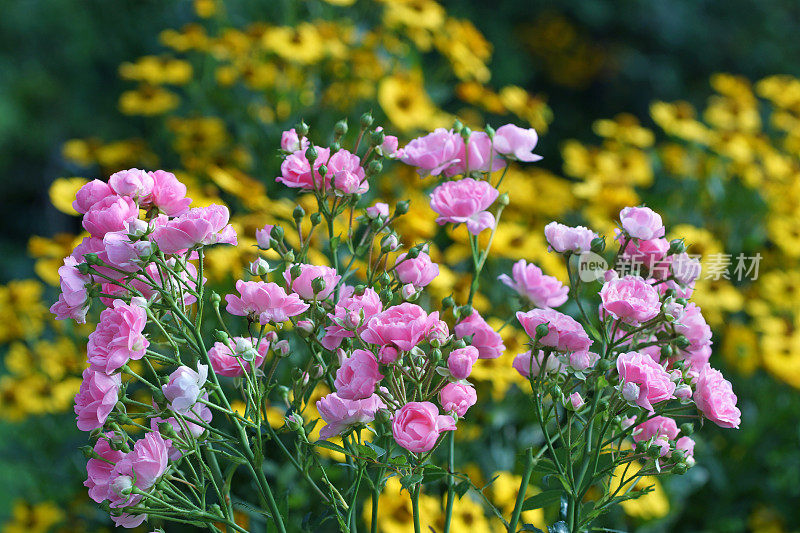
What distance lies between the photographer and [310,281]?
460 mm

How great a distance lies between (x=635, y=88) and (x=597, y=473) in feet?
9.16

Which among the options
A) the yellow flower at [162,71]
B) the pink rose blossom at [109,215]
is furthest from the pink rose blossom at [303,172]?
the yellow flower at [162,71]

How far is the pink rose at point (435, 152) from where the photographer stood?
528mm

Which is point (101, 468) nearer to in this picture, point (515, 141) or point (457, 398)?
point (457, 398)

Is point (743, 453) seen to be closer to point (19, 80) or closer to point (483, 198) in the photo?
point (483, 198)

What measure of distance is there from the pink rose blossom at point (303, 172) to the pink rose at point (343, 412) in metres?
0.16

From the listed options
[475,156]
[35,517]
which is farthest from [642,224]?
[35,517]

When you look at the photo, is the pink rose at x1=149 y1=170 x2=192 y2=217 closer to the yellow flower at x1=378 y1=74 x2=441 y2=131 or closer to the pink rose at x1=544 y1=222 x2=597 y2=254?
the pink rose at x1=544 y1=222 x2=597 y2=254

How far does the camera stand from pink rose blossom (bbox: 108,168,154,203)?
445 mm

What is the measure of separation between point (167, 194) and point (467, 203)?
20cm

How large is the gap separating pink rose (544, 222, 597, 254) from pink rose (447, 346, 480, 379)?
108 mm

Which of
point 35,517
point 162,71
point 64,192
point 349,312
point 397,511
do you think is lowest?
point 35,517

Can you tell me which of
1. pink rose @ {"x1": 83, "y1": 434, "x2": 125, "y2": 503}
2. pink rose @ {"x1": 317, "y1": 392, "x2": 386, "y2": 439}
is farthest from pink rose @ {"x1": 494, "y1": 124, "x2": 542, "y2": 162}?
pink rose @ {"x1": 83, "y1": 434, "x2": 125, "y2": 503}

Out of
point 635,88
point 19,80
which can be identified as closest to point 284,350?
point 635,88
